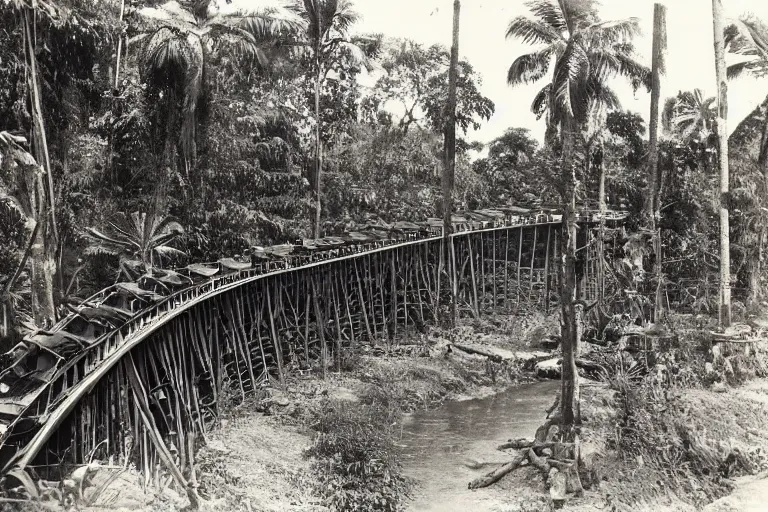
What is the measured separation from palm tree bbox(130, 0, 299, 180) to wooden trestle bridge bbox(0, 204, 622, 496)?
17.9 feet

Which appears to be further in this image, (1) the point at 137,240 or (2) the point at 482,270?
(2) the point at 482,270

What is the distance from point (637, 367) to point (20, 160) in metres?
12.9

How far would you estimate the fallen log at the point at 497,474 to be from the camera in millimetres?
11816

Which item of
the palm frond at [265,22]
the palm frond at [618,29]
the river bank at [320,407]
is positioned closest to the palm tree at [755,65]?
the palm frond at [618,29]

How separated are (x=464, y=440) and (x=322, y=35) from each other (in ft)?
47.4

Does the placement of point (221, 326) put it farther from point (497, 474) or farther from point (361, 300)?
point (497, 474)

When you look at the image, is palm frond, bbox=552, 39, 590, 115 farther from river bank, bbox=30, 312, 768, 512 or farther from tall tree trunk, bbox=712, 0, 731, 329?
river bank, bbox=30, 312, 768, 512

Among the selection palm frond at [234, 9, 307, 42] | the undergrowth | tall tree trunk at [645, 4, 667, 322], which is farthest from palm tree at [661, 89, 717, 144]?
palm frond at [234, 9, 307, 42]

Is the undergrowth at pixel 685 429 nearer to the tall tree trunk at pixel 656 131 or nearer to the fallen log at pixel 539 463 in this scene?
the fallen log at pixel 539 463

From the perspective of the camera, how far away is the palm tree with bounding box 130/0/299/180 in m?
20.1

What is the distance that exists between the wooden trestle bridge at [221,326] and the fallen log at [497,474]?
4.45 m

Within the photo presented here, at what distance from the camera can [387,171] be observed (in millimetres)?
28672

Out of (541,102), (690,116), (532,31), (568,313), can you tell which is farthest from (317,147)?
(568,313)

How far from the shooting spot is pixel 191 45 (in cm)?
2034
